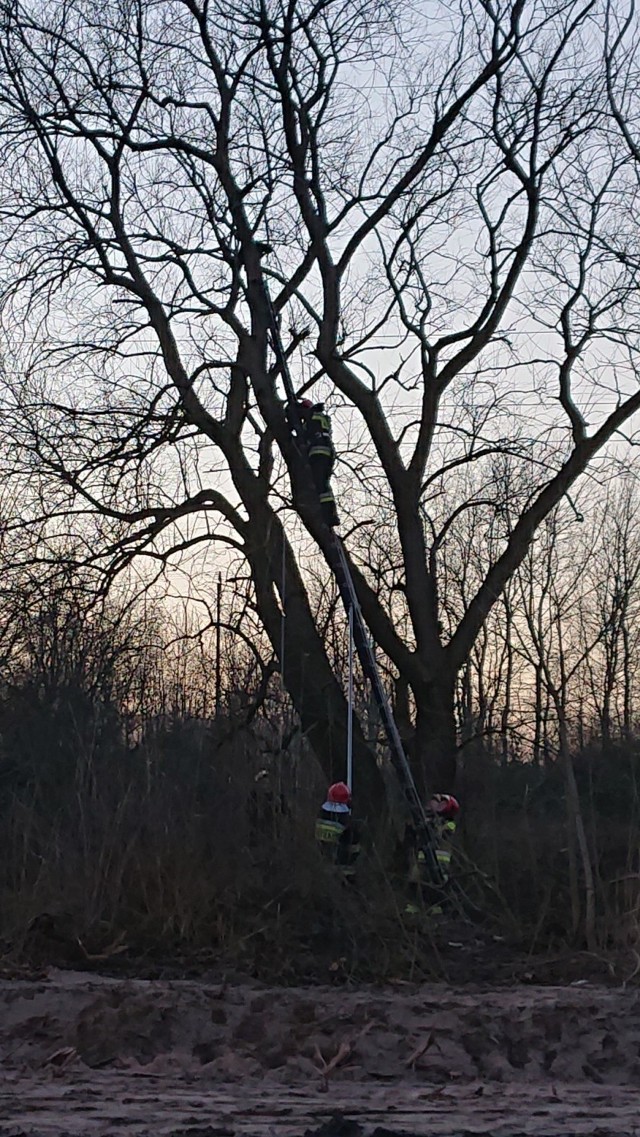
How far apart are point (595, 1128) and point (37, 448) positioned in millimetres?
10361

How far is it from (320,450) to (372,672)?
2.56 m

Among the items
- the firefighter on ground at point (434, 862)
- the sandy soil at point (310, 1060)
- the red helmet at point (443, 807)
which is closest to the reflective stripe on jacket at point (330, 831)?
the firefighter on ground at point (434, 862)

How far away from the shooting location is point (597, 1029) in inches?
340

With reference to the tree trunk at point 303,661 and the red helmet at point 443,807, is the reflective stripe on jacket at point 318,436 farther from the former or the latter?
the red helmet at point 443,807

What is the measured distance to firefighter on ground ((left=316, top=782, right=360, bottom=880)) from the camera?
12289 millimetres

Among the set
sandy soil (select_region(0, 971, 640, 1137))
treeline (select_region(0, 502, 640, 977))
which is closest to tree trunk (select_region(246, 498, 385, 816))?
treeline (select_region(0, 502, 640, 977))

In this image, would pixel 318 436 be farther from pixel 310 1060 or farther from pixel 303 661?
pixel 310 1060

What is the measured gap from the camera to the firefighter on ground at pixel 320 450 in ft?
49.4

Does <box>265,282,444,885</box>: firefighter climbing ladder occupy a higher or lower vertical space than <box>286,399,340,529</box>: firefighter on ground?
lower

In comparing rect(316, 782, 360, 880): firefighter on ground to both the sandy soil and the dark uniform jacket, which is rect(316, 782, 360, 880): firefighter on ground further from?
the sandy soil

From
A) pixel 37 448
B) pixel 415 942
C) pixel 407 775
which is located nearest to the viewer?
pixel 415 942

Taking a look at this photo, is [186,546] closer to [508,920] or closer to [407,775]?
[407,775]

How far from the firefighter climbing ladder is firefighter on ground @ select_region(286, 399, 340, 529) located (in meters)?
0.14

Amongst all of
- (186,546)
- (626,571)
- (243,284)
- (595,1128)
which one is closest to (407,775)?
(186,546)
